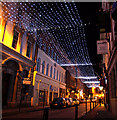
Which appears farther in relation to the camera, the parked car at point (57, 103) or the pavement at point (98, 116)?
the parked car at point (57, 103)

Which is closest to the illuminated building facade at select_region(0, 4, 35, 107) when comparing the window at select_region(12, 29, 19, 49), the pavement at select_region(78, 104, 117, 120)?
the window at select_region(12, 29, 19, 49)

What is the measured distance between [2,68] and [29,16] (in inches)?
233

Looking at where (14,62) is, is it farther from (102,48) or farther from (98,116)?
(98,116)

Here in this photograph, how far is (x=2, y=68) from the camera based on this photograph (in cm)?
1442

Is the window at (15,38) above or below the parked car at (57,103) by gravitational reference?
above

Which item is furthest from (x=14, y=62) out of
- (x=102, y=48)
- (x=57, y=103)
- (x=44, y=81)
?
(x=102, y=48)

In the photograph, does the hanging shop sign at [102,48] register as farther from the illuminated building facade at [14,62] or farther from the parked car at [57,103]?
the parked car at [57,103]

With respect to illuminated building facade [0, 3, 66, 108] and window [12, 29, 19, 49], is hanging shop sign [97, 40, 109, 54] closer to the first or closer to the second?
illuminated building facade [0, 3, 66, 108]

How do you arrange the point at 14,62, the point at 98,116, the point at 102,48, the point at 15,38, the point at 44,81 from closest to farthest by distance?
the point at 102,48 → the point at 98,116 → the point at 14,62 → the point at 15,38 → the point at 44,81

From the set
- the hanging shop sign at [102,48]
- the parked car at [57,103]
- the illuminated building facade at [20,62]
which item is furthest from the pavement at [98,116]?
the illuminated building facade at [20,62]

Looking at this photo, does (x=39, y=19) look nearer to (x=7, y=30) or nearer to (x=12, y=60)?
(x=7, y=30)

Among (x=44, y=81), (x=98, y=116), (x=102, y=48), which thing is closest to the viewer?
(x=102, y=48)

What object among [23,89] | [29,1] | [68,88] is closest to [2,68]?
[23,89]

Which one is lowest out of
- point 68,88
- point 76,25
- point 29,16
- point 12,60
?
point 68,88
